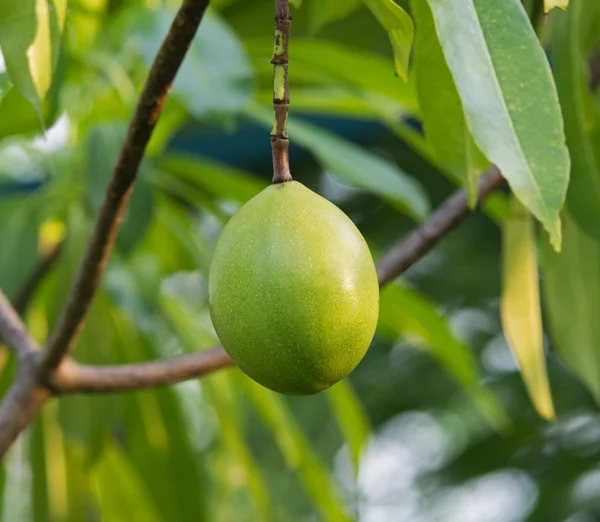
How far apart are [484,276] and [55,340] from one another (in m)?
1.62

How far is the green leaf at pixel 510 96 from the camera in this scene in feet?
1.66

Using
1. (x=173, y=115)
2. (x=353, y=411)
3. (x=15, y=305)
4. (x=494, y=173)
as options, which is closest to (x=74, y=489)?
(x=15, y=305)

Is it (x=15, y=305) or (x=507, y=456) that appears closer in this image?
(x=15, y=305)

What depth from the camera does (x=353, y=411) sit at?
1414mm

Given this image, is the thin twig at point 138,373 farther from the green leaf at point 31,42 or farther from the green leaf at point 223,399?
the green leaf at point 223,399

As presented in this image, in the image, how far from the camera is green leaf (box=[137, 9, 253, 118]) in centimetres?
108

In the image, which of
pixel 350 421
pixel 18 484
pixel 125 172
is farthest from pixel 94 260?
pixel 18 484

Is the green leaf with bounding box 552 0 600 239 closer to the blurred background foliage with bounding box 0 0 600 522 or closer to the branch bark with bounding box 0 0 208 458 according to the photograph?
the blurred background foliage with bounding box 0 0 600 522

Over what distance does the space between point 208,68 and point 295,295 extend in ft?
2.26

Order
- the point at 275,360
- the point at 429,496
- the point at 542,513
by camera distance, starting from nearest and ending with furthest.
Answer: the point at 275,360
the point at 542,513
the point at 429,496

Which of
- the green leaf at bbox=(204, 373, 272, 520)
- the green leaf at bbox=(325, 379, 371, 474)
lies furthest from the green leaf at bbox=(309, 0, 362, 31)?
the green leaf at bbox=(204, 373, 272, 520)

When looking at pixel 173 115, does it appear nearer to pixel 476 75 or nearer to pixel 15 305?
pixel 15 305

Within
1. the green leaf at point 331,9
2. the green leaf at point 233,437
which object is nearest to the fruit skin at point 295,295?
the green leaf at point 331,9

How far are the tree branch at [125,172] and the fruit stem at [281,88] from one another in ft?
0.18
